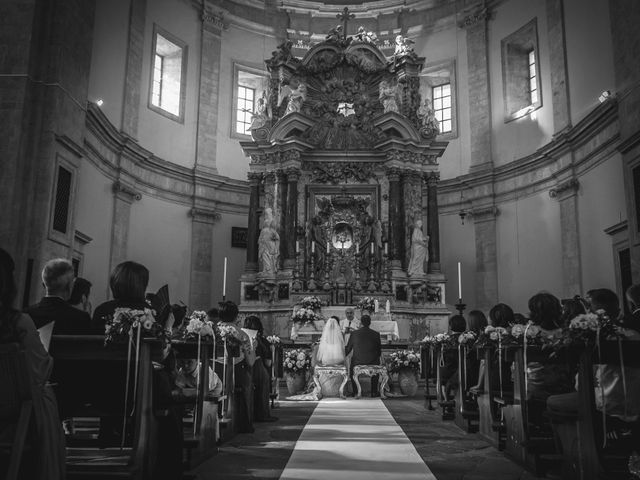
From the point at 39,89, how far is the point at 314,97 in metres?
8.39

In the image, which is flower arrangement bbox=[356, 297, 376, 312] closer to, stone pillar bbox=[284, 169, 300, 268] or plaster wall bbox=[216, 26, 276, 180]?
stone pillar bbox=[284, 169, 300, 268]

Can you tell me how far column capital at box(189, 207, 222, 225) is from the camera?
61.5 ft

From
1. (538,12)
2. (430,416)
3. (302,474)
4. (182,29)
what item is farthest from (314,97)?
(302,474)

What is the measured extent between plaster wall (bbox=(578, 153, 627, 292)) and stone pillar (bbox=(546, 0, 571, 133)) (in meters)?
1.91

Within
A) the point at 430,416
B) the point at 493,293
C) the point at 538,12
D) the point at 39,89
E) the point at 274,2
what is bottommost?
the point at 430,416

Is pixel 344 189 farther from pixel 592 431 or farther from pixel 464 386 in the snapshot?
pixel 592 431

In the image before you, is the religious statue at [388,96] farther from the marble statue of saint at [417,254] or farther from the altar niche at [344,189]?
the marble statue of saint at [417,254]

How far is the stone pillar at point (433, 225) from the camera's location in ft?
55.2

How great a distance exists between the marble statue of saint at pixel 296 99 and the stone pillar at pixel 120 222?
15.9 feet

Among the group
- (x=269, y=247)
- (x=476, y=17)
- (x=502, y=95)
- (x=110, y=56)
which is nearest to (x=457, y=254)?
(x=502, y=95)

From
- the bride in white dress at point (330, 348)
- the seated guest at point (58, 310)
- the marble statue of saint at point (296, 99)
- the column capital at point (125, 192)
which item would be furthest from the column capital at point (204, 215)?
the seated guest at point (58, 310)

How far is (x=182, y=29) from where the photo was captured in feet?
63.1

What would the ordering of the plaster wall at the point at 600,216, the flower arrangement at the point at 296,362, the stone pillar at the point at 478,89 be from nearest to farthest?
the flower arrangement at the point at 296,362
the plaster wall at the point at 600,216
the stone pillar at the point at 478,89

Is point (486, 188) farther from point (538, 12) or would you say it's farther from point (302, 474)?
point (302, 474)
